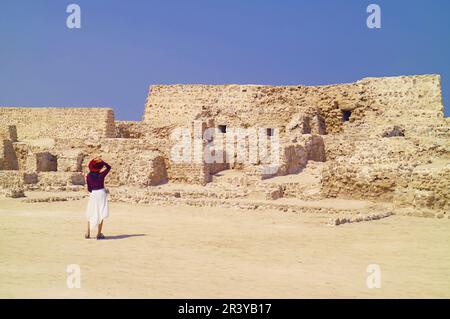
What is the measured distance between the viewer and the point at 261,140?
21.5 meters

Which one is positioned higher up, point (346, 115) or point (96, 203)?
point (346, 115)

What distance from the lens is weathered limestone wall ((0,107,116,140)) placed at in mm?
28938

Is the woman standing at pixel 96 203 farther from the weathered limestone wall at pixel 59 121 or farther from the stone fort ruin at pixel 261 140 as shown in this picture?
the weathered limestone wall at pixel 59 121

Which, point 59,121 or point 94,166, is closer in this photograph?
point 94,166

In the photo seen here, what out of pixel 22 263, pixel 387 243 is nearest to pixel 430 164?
pixel 387 243

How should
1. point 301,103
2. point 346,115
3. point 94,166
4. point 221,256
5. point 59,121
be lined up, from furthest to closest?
point 59,121, point 301,103, point 346,115, point 94,166, point 221,256

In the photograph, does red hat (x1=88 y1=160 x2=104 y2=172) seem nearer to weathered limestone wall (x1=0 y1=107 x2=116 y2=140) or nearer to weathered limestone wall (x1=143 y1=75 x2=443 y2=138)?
weathered limestone wall (x1=143 y1=75 x2=443 y2=138)

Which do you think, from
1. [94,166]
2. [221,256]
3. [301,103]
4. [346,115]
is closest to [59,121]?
[301,103]

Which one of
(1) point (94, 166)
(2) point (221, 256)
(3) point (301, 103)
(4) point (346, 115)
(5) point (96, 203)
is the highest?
(3) point (301, 103)

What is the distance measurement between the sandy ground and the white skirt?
1.31 ft

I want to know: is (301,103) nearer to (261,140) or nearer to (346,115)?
(346,115)

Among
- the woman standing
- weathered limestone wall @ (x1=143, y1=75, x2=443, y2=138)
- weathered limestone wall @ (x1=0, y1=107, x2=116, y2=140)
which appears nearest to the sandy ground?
the woman standing

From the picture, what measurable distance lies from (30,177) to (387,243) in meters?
14.3

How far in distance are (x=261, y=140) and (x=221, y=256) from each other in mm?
13599
